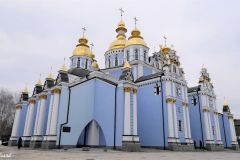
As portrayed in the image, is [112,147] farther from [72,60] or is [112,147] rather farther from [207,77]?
[207,77]

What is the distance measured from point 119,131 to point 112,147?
1.76 metres

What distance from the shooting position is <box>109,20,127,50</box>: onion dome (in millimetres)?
34719

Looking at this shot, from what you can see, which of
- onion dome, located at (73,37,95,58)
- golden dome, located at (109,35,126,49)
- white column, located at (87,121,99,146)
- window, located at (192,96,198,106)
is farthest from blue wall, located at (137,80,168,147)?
onion dome, located at (73,37,95,58)

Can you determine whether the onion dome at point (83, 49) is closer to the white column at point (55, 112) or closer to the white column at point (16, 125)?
the white column at point (16, 125)

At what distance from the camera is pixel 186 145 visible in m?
24.2

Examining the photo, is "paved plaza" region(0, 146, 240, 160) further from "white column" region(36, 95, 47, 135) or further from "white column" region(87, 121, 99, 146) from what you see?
"white column" region(36, 95, 47, 135)

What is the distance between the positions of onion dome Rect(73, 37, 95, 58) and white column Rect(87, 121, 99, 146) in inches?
551

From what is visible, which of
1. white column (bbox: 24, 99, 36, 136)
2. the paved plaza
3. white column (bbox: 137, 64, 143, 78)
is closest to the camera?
the paved plaza

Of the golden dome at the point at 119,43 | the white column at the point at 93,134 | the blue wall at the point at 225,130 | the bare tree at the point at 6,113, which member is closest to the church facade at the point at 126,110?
the white column at the point at 93,134

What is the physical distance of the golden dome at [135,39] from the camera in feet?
103

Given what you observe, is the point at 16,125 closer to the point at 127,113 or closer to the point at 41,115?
the point at 41,115

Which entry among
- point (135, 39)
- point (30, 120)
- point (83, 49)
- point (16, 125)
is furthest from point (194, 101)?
point (16, 125)

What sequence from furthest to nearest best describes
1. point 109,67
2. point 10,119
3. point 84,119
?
point 10,119 → point 109,67 → point 84,119

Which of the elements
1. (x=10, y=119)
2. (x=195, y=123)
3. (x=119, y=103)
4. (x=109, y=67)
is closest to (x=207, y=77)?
(x=195, y=123)
